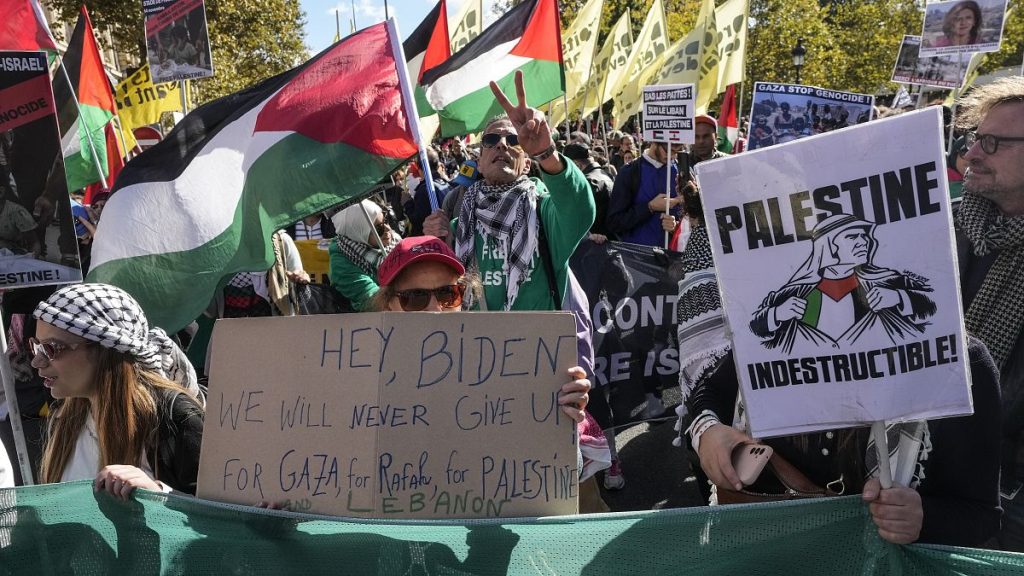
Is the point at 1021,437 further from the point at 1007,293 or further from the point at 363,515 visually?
the point at 363,515

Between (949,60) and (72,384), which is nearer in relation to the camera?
(72,384)

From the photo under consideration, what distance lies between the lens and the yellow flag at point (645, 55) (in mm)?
11445

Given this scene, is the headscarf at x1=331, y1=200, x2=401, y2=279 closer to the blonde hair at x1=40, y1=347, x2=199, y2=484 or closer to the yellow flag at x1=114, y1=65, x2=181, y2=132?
the blonde hair at x1=40, y1=347, x2=199, y2=484

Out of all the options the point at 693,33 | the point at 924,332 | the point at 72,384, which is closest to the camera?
the point at 924,332

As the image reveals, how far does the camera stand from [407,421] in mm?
1906

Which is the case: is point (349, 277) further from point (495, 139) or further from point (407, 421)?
point (407, 421)

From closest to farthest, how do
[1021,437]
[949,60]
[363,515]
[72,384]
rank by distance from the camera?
[363,515] < [1021,437] < [72,384] < [949,60]

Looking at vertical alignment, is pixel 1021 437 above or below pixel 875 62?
below

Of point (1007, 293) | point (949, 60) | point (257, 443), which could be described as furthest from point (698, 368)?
point (949, 60)

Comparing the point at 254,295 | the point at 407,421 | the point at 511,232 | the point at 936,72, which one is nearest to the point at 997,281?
the point at 407,421

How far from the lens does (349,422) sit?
1.92 m

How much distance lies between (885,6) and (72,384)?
135ft

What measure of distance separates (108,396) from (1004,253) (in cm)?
249

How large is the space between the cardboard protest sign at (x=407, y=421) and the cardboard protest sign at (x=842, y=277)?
0.45 m
